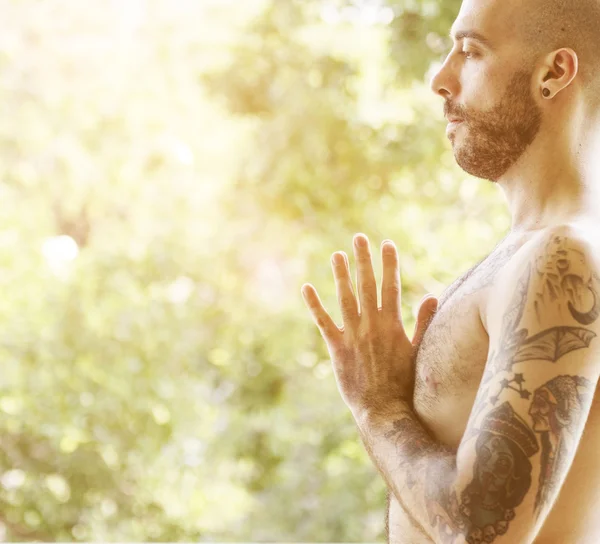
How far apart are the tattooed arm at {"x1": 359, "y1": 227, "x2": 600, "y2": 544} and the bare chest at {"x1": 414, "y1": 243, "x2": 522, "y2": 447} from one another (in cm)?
7

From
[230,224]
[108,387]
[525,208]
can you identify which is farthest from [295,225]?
[525,208]

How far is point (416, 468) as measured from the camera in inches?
28.8

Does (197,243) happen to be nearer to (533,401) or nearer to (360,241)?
(360,241)

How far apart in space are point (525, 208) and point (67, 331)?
2.74 metres

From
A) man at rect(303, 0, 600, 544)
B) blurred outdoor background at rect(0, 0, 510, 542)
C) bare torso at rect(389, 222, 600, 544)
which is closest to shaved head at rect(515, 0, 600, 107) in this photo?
man at rect(303, 0, 600, 544)

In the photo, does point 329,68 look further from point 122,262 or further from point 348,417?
point 348,417

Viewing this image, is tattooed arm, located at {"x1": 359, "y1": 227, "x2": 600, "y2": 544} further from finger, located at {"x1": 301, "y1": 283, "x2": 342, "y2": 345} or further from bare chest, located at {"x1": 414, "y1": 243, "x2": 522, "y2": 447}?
finger, located at {"x1": 301, "y1": 283, "x2": 342, "y2": 345}

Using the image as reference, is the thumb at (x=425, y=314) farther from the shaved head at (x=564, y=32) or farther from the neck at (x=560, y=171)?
the shaved head at (x=564, y=32)

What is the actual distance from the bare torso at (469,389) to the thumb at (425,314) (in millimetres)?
50

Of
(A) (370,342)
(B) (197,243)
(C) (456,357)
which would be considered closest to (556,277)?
(C) (456,357)

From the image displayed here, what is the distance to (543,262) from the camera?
0.68 metres

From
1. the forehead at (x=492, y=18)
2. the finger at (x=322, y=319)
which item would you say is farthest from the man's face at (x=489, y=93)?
the finger at (x=322, y=319)

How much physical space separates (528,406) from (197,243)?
3013 millimetres

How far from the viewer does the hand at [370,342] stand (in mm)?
855
